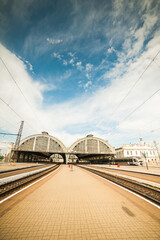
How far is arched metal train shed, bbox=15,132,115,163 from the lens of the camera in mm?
48469

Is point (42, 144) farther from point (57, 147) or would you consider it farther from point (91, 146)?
point (91, 146)

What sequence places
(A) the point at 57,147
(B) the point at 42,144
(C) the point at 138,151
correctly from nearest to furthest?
(B) the point at 42,144, (A) the point at 57,147, (C) the point at 138,151

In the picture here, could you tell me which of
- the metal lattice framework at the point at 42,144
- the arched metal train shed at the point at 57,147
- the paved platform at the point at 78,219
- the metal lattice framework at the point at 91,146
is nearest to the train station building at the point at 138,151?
the arched metal train shed at the point at 57,147

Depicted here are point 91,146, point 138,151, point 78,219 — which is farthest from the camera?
point 138,151

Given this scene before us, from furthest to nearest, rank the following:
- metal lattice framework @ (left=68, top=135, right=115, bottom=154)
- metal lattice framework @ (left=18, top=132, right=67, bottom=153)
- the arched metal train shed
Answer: metal lattice framework @ (left=68, top=135, right=115, bottom=154)
the arched metal train shed
metal lattice framework @ (left=18, top=132, right=67, bottom=153)

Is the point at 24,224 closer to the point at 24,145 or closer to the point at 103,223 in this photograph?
the point at 103,223

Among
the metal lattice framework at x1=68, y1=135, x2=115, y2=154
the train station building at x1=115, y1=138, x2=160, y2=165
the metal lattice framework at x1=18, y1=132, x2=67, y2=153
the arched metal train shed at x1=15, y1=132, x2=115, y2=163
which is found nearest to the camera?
the metal lattice framework at x1=18, y1=132, x2=67, y2=153

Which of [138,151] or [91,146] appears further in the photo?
[138,151]

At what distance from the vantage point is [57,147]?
168ft

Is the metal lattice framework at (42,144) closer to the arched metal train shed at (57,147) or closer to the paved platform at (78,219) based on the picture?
→ the arched metal train shed at (57,147)

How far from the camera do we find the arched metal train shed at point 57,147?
48.5 m

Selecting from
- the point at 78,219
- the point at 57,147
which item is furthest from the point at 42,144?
the point at 78,219

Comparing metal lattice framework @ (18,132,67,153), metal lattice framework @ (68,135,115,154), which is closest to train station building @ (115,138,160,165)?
metal lattice framework @ (68,135,115,154)

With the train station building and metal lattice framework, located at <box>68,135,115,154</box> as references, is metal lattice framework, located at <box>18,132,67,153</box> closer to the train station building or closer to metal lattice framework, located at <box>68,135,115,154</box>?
metal lattice framework, located at <box>68,135,115,154</box>
